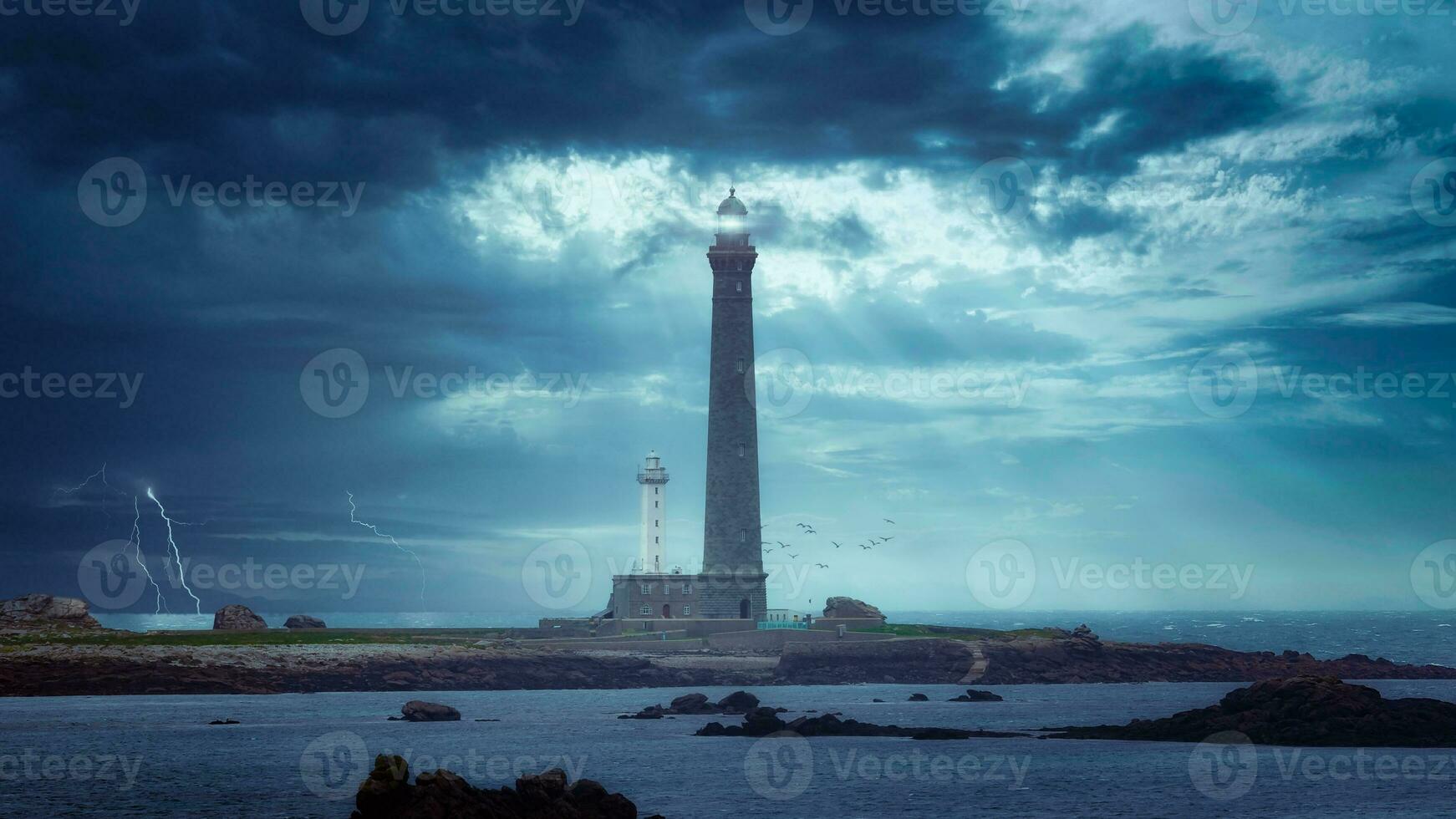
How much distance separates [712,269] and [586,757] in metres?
36.6

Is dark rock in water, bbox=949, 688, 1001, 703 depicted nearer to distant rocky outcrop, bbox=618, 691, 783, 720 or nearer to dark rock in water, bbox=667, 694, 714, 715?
distant rocky outcrop, bbox=618, 691, 783, 720

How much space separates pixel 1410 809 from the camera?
37688mm

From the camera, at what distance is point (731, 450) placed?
254 feet

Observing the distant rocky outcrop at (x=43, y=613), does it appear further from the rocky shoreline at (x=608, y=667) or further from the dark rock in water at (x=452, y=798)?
the dark rock in water at (x=452, y=798)

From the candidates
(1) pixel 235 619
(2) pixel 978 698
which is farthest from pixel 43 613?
(2) pixel 978 698

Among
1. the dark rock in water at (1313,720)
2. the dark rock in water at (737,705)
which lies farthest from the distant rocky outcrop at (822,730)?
the dark rock in water at (737,705)

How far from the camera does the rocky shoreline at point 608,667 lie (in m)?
70.7

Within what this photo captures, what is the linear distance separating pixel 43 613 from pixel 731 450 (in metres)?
42.1

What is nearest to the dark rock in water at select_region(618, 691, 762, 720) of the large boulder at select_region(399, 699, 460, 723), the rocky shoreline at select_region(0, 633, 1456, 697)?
the large boulder at select_region(399, 699, 460, 723)

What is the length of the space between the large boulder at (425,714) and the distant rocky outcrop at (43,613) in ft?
105

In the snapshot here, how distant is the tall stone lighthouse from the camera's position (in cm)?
7750

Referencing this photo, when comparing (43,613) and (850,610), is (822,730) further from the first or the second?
(43,613)

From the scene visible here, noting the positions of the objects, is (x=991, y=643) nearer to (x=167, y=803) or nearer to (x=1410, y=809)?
(x=1410, y=809)

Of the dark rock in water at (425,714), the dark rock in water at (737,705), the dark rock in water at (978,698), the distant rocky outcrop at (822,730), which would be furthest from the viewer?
the dark rock in water at (978,698)
